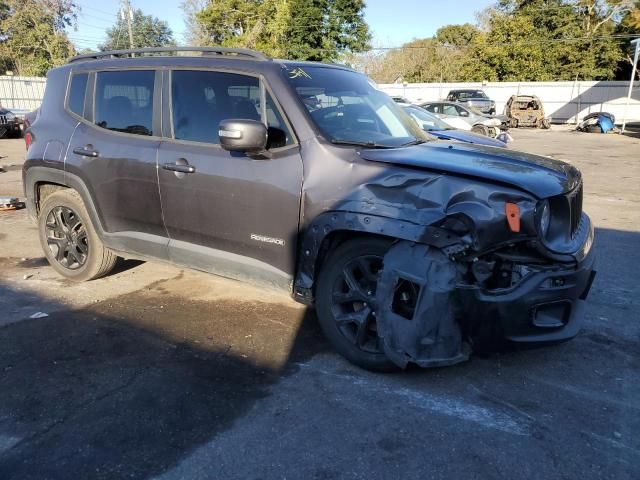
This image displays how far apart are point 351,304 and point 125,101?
8.43 feet

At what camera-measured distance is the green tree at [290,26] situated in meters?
35.7

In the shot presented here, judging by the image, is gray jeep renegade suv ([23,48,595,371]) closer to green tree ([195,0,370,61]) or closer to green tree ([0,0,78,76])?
green tree ([195,0,370,61])

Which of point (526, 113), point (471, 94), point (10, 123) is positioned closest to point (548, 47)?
point (526, 113)

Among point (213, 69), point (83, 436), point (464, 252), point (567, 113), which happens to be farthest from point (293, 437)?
point (567, 113)

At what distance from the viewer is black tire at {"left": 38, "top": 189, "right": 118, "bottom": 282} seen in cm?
477

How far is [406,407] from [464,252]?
0.94 meters

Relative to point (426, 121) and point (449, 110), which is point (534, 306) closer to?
point (426, 121)

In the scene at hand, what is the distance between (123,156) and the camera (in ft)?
13.8

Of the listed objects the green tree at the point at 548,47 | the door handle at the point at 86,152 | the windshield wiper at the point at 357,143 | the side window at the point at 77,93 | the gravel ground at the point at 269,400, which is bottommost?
the gravel ground at the point at 269,400

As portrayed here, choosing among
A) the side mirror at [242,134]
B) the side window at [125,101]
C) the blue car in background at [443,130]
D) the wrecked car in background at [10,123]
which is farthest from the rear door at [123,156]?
the wrecked car in background at [10,123]

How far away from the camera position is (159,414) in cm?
293

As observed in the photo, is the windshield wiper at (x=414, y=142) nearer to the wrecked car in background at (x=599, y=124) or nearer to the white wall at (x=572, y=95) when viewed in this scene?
the wrecked car in background at (x=599, y=124)

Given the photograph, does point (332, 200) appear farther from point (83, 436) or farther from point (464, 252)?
point (83, 436)

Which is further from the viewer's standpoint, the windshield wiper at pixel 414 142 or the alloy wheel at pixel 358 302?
the windshield wiper at pixel 414 142
